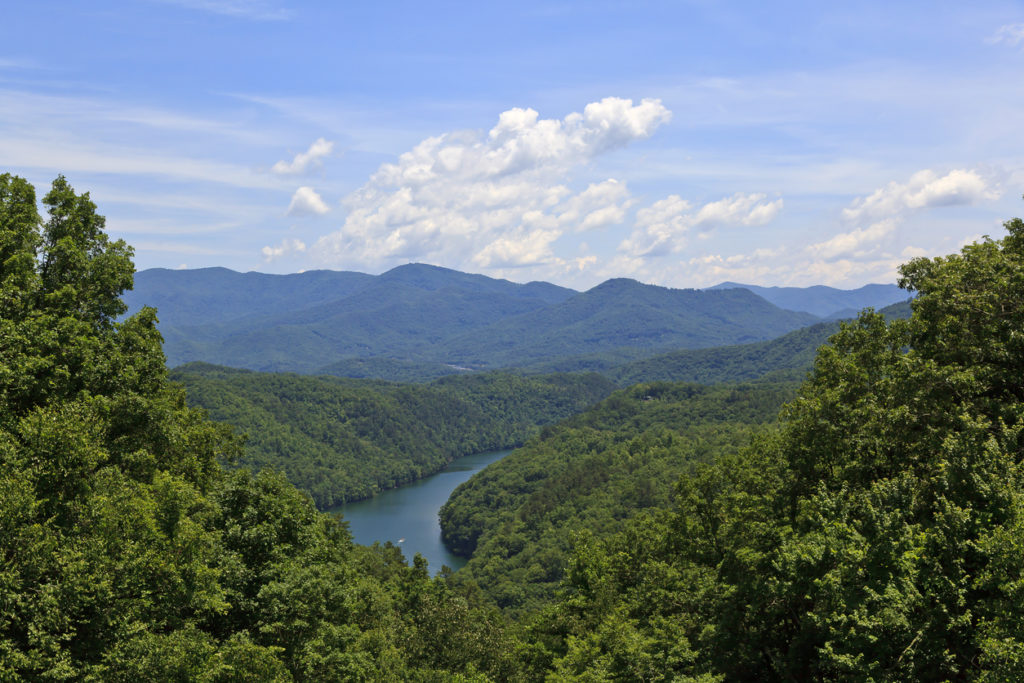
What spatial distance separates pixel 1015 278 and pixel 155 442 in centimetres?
2468

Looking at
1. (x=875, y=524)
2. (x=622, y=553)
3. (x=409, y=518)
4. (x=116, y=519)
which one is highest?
(x=116, y=519)

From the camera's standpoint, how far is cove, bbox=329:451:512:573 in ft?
378

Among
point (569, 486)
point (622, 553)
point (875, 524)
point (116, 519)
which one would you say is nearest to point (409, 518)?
point (569, 486)

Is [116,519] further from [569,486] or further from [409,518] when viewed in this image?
[409,518]

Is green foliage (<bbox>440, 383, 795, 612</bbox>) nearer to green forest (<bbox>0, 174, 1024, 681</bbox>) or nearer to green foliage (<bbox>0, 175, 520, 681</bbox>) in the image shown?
green forest (<bbox>0, 174, 1024, 681</bbox>)

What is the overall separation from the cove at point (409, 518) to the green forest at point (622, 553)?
252 feet

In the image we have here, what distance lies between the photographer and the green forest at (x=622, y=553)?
12516 millimetres

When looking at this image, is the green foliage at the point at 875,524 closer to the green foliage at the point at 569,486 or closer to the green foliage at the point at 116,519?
the green foliage at the point at 116,519

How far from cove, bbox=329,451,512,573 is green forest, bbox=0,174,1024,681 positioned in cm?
7679

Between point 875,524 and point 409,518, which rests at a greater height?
point 875,524

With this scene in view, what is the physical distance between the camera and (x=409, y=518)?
137000 mm

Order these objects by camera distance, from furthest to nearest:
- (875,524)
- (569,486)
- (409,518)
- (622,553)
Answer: (409,518) < (569,486) < (622,553) < (875,524)

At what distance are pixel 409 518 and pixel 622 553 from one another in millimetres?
111007

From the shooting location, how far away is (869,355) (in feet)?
71.1
